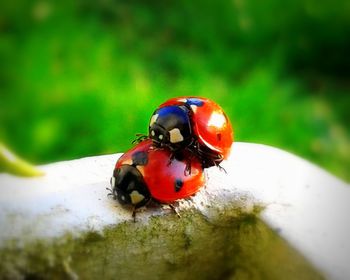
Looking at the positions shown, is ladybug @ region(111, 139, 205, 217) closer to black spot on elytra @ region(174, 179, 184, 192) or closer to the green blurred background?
black spot on elytra @ region(174, 179, 184, 192)

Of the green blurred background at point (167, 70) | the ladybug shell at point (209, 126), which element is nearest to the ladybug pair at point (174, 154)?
the ladybug shell at point (209, 126)

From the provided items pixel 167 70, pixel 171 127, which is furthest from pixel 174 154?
pixel 167 70

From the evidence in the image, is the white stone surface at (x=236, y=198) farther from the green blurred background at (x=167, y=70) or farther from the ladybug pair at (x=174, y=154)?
the green blurred background at (x=167, y=70)

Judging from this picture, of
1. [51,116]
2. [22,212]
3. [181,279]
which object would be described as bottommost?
[51,116]

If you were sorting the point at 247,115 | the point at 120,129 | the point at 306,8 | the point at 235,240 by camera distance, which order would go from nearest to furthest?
the point at 235,240 → the point at 120,129 → the point at 247,115 → the point at 306,8

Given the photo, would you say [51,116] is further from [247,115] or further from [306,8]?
[306,8]

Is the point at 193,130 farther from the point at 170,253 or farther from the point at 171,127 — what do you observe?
the point at 170,253

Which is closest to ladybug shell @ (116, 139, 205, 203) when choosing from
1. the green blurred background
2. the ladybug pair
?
the ladybug pair

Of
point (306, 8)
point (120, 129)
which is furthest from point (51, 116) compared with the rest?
point (306, 8)
